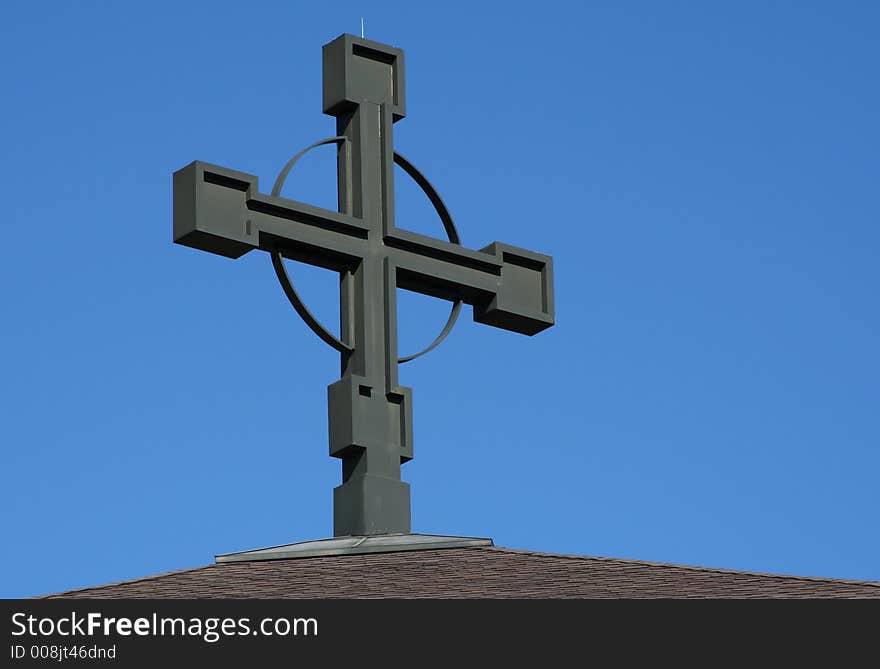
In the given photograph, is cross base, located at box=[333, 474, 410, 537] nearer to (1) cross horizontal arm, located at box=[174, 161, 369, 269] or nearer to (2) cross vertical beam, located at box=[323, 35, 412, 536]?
(2) cross vertical beam, located at box=[323, 35, 412, 536]

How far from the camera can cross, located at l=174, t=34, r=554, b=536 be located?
1477 centimetres

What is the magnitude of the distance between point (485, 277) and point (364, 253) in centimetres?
109

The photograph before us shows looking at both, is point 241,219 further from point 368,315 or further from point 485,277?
point 485,277

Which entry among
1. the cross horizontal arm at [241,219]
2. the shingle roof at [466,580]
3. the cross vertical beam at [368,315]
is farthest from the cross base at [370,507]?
the cross horizontal arm at [241,219]

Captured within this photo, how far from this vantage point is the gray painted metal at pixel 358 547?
13.5m

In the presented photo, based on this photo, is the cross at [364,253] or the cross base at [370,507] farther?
the cross at [364,253]

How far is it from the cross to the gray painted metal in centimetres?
58

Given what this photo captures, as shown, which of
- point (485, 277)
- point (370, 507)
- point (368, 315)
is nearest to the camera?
point (370, 507)

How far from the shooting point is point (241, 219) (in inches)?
591

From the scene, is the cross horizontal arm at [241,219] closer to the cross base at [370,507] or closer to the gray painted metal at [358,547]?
the cross base at [370,507]

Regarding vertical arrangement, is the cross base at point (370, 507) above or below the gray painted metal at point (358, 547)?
above

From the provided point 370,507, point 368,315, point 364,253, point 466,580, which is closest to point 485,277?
point 364,253

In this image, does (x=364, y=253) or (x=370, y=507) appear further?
(x=364, y=253)
